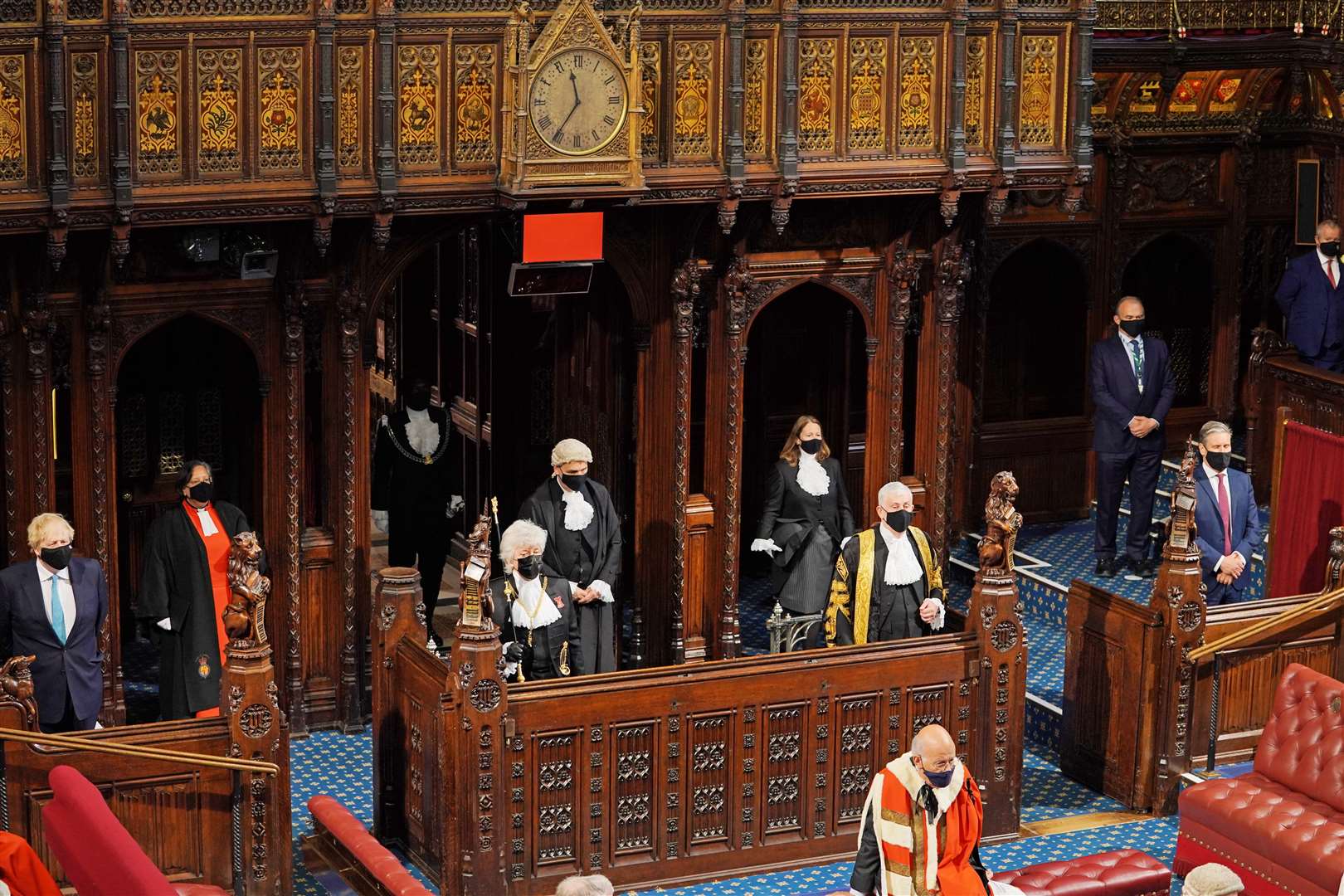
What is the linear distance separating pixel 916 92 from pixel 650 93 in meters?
1.70

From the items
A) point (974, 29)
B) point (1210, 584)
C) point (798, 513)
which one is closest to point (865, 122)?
point (974, 29)

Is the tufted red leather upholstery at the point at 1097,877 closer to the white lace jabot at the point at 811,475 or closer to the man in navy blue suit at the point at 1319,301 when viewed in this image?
the white lace jabot at the point at 811,475

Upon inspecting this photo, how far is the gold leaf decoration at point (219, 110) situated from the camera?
13312 millimetres

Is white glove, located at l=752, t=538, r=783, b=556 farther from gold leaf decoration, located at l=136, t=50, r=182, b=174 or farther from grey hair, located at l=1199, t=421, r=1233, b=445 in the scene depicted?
gold leaf decoration, located at l=136, t=50, r=182, b=174

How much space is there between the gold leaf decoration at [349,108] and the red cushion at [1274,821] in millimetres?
5642

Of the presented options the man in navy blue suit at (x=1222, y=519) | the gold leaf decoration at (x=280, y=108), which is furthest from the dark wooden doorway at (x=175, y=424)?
Answer: the man in navy blue suit at (x=1222, y=519)

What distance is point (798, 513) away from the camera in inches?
590

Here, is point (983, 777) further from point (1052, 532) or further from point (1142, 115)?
point (1142, 115)

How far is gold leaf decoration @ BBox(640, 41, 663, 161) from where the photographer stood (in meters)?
14.4

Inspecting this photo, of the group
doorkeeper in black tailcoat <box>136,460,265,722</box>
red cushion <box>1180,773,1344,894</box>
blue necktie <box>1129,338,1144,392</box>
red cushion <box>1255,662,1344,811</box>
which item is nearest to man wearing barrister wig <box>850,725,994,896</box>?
red cushion <box>1180,773,1344,894</box>

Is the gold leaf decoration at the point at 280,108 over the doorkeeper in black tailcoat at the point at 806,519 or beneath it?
over

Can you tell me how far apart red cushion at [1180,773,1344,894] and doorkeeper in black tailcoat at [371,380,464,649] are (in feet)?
17.0

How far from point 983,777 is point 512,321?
5.26 m

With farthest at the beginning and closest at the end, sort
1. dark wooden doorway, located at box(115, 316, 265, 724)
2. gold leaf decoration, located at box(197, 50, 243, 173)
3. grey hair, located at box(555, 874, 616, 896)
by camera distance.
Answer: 1. dark wooden doorway, located at box(115, 316, 265, 724)
2. gold leaf decoration, located at box(197, 50, 243, 173)
3. grey hair, located at box(555, 874, 616, 896)
